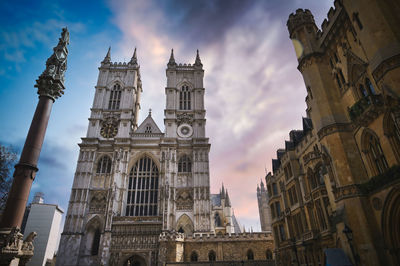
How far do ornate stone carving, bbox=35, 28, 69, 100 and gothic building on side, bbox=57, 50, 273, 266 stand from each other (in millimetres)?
19092

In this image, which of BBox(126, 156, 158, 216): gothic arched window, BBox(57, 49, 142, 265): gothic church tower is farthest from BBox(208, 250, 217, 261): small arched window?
BBox(57, 49, 142, 265): gothic church tower

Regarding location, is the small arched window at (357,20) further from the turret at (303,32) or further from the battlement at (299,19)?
the battlement at (299,19)

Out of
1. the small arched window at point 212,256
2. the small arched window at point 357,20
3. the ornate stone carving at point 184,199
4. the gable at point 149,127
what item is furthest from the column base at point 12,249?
the gable at point 149,127

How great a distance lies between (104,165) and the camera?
40656mm

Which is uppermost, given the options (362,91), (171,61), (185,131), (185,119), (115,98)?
(171,61)

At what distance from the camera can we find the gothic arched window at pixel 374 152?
479 inches

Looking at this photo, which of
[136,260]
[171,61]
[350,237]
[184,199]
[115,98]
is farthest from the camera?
[171,61]

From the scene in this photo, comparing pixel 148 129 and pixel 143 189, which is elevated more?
pixel 148 129

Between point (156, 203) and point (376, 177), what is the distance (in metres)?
31.5

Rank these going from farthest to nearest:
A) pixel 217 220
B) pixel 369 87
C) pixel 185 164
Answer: pixel 217 220, pixel 185 164, pixel 369 87

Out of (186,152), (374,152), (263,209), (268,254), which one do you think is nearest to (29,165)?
(374,152)

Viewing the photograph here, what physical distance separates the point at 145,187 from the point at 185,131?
11.6 m

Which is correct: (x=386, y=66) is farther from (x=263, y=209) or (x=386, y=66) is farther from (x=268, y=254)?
(x=263, y=209)

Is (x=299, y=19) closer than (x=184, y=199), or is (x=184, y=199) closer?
(x=299, y=19)
